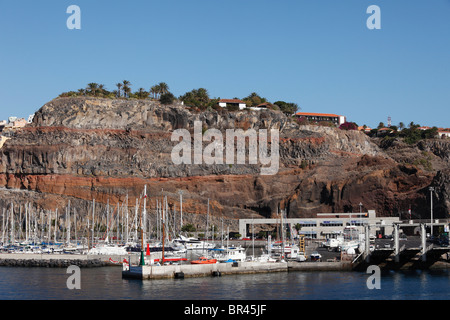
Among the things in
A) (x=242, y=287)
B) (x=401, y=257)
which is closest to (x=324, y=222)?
(x=401, y=257)

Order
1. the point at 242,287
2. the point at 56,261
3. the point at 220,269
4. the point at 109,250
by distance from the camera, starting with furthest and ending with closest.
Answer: the point at 109,250
the point at 56,261
the point at 220,269
the point at 242,287

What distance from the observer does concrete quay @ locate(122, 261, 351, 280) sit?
243 feet

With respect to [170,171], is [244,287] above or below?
below

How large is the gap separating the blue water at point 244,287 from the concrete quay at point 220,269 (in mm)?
1100

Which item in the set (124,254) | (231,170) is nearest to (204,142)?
(231,170)

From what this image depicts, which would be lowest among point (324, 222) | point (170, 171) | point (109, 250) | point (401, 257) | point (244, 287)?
point (244, 287)

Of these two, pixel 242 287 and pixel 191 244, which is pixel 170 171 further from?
pixel 242 287

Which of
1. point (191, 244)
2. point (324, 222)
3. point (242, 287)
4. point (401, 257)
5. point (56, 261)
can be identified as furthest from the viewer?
point (324, 222)

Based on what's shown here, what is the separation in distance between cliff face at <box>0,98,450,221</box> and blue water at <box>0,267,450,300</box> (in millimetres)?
81154

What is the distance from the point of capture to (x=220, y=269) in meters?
79.4

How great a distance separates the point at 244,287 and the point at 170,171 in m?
110

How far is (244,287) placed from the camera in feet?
232

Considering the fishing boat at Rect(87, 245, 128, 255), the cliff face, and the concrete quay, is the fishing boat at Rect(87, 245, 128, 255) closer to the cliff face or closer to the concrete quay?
the concrete quay

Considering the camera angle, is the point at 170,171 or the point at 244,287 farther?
the point at 170,171
